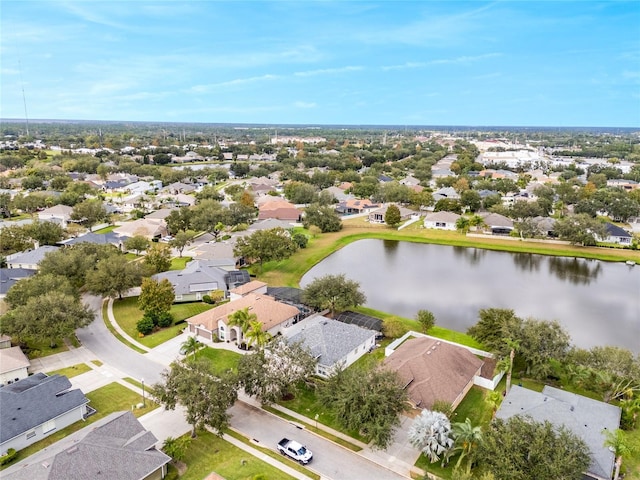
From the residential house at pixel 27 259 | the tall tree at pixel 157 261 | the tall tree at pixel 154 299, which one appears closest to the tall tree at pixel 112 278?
the tall tree at pixel 154 299

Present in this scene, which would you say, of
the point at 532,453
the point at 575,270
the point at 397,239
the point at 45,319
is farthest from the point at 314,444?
→ the point at 397,239

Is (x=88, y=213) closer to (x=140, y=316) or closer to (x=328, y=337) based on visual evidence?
(x=140, y=316)

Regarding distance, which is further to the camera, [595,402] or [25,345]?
[25,345]

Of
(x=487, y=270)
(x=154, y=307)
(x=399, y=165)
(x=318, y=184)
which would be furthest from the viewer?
(x=399, y=165)

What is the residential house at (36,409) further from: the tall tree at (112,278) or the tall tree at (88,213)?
the tall tree at (88,213)

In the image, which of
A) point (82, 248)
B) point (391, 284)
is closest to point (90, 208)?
point (82, 248)

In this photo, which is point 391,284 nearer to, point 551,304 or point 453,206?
point 551,304

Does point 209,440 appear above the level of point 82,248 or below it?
below

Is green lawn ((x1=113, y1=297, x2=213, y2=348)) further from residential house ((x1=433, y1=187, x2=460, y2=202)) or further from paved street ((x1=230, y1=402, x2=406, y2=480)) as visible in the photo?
residential house ((x1=433, y1=187, x2=460, y2=202))

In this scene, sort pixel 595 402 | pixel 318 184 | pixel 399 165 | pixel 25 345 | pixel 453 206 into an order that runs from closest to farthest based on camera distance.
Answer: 1. pixel 595 402
2. pixel 25 345
3. pixel 453 206
4. pixel 318 184
5. pixel 399 165
